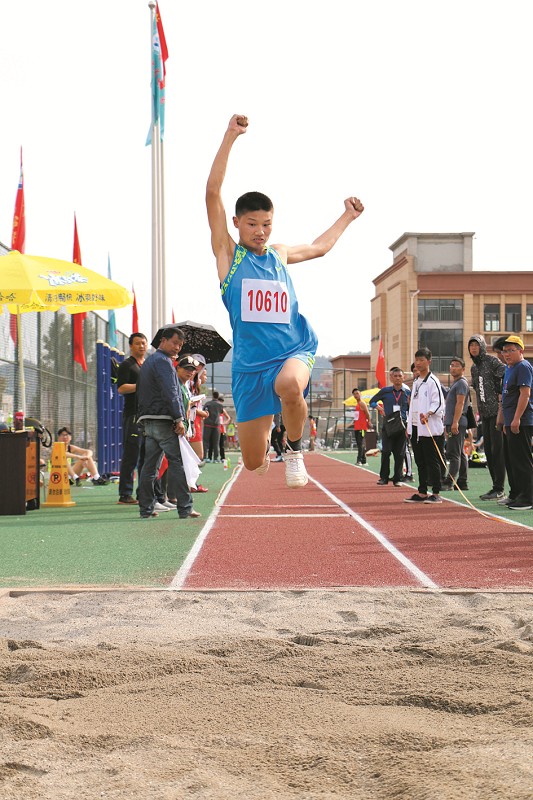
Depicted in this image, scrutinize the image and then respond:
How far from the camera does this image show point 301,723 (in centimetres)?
302

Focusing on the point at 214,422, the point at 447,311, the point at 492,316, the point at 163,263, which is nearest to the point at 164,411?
the point at 163,263

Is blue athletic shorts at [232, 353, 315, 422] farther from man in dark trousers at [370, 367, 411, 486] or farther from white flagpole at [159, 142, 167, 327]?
white flagpole at [159, 142, 167, 327]


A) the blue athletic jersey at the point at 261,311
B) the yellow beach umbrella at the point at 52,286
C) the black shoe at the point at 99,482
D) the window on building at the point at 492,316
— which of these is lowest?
the black shoe at the point at 99,482

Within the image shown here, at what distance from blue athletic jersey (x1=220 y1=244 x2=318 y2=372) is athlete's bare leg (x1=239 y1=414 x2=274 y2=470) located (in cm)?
29

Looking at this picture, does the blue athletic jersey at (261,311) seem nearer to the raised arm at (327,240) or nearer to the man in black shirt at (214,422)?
the raised arm at (327,240)

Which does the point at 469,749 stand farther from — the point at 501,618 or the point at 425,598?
the point at 425,598

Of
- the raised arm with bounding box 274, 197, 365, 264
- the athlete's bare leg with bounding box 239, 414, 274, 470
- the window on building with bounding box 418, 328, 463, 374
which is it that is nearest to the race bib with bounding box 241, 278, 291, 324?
the raised arm with bounding box 274, 197, 365, 264

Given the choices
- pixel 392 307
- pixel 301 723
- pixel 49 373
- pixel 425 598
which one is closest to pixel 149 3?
pixel 49 373

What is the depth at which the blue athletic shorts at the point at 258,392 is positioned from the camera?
4836mm

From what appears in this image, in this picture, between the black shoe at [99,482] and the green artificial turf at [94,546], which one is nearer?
the green artificial turf at [94,546]

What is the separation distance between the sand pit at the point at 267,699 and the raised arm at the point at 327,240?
6.49ft

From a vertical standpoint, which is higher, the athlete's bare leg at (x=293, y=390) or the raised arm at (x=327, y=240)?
the raised arm at (x=327, y=240)

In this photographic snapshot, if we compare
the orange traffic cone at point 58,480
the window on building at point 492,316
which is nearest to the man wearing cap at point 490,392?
the orange traffic cone at point 58,480

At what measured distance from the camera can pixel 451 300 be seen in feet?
186
